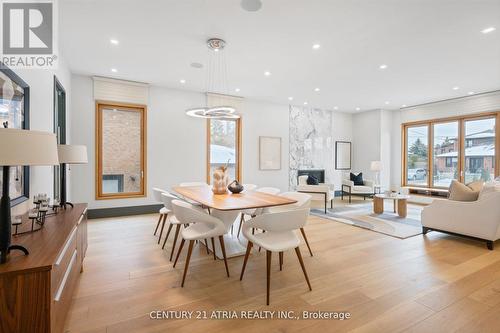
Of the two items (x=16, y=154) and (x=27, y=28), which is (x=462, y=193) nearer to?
(x=16, y=154)

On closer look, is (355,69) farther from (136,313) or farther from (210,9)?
(136,313)

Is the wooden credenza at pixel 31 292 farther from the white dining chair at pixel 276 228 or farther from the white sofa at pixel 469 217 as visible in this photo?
the white sofa at pixel 469 217

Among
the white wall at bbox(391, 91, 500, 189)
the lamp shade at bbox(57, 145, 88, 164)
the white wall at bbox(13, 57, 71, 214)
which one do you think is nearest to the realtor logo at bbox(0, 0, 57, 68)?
the white wall at bbox(13, 57, 71, 214)

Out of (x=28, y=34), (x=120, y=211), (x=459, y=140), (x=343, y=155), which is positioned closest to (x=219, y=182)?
(x=28, y=34)

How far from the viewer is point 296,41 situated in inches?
141

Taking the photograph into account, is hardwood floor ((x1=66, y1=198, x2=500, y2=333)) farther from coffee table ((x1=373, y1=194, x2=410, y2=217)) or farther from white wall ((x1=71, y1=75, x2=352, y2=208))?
white wall ((x1=71, y1=75, x2=352, y2=208))

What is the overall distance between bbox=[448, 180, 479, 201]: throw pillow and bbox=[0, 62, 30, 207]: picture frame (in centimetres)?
549

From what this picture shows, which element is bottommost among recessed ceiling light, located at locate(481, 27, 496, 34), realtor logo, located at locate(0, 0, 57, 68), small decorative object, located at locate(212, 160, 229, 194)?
small decorative object, located at locate(212, 160, 229, 194)

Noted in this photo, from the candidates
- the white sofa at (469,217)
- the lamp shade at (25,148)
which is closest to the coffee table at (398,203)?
the white sofa at (469,217)

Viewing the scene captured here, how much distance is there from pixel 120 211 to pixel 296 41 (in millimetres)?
4854

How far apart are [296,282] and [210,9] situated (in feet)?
10.4

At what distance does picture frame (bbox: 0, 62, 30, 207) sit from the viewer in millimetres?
1881

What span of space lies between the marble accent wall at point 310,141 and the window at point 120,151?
4.39 metres

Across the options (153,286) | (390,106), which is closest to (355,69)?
(390,106)
